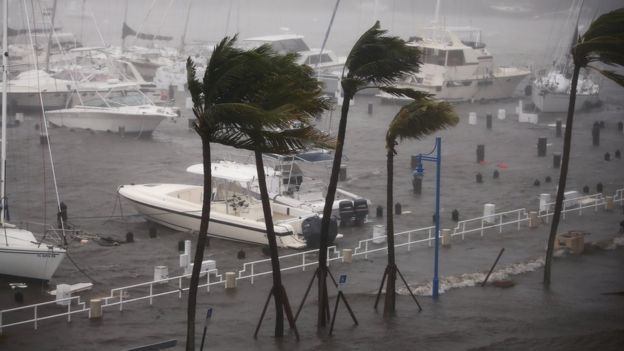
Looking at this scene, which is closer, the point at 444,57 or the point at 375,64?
the point at 375,64

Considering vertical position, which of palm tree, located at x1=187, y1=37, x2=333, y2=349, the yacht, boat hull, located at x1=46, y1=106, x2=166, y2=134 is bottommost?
boat hull, located at x1=46, y1=106, x2=166, y2=134

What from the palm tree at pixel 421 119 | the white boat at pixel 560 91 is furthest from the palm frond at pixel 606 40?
the white boat at pixel 560 91

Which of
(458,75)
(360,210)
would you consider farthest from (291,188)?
(458,75)

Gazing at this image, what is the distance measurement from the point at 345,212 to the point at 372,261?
557cm

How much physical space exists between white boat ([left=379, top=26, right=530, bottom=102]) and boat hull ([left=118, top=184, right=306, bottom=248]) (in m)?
37.5

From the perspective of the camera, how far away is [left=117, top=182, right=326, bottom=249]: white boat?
3297cm

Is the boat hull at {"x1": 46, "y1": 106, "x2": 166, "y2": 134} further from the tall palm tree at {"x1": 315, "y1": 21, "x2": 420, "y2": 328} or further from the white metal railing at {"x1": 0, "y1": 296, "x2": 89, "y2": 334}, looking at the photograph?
the tall palm tree at {"x1": 315, "y1": 21, "x2": 420, "y2": 328}

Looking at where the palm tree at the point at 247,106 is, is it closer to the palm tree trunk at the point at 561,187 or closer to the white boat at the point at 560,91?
the palm tree trunk at the point at 561,187

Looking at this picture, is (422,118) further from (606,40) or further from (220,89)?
(220,89)

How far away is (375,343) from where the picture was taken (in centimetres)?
2320

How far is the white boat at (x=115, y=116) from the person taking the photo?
57875 millimetres

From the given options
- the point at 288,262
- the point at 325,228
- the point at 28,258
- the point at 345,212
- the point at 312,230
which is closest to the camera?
the point at 325,228

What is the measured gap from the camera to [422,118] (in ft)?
77.0

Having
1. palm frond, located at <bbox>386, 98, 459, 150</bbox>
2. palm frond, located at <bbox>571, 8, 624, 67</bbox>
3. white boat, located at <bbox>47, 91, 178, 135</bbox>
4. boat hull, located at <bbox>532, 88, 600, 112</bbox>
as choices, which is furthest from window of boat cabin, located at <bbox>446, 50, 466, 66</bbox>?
palm frond, located at <bbox>386, 98, 459, 150</bbox>
